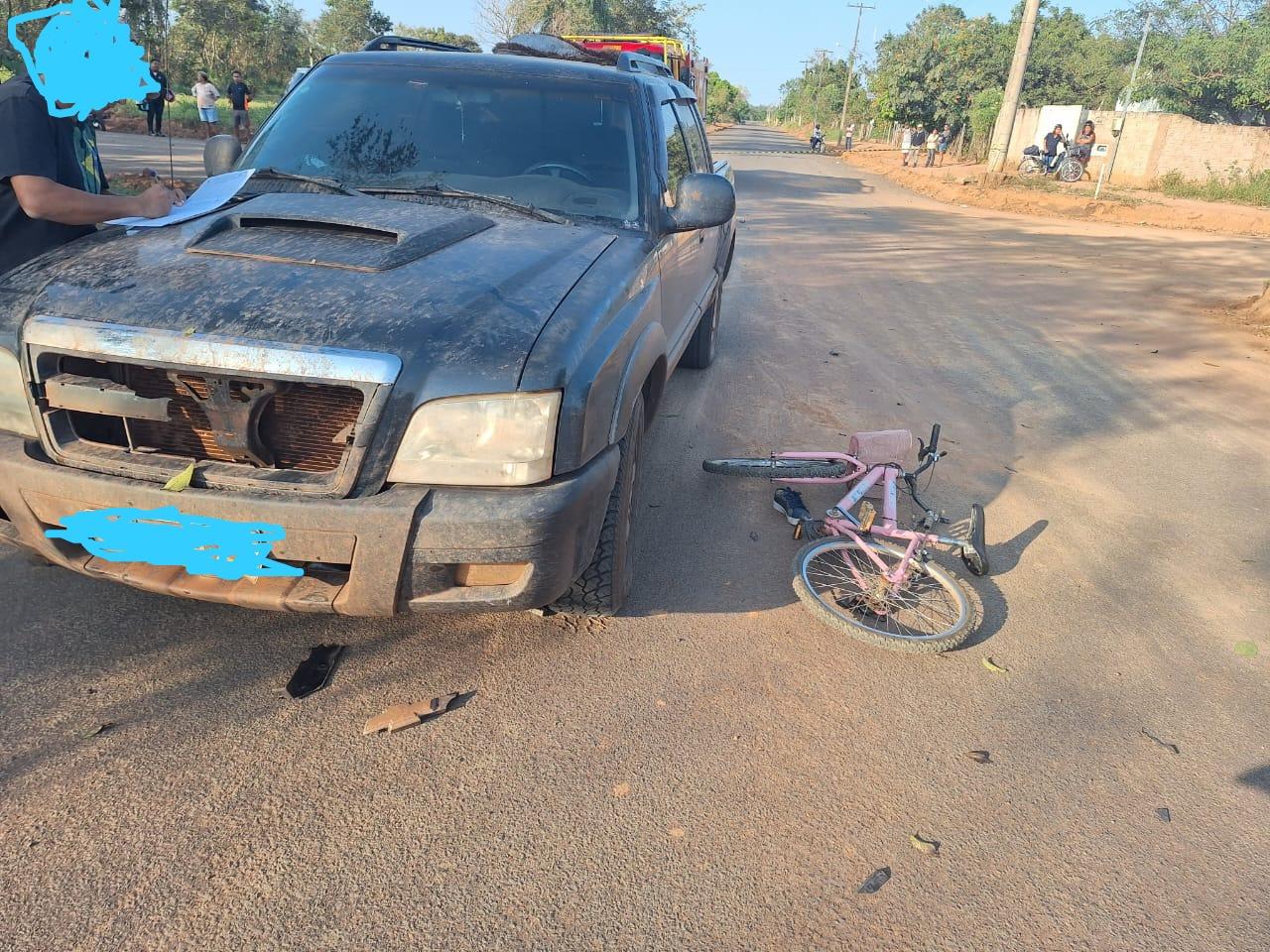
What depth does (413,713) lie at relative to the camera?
2463 millimetres

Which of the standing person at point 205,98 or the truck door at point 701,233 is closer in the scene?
the truck door at point 701,233

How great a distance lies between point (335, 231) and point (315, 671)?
54.5 inches

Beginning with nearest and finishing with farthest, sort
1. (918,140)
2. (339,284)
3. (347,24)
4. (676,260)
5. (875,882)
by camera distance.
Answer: (875,882) < (339,284) < (676,260) < (918,140) < (347,24)

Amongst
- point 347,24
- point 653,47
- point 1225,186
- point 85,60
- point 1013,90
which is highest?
point 347,24

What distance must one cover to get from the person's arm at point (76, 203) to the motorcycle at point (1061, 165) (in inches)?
1072

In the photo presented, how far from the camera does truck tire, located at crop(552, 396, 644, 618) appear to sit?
267cm

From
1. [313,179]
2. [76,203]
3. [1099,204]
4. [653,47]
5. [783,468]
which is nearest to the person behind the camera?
[76,203]

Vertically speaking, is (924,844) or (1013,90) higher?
(1013,90)

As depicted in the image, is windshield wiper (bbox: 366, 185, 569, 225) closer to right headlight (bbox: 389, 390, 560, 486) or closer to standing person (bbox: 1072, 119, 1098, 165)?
right headlight (bbox: 389, 390, 560, 486)

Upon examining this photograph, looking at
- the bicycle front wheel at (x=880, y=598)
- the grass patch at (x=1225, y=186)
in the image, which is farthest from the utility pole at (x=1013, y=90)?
the bicycle front wheel at (x=880, y=598)

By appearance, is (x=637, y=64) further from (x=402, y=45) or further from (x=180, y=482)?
(x=180, y=482)

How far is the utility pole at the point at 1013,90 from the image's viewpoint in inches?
837

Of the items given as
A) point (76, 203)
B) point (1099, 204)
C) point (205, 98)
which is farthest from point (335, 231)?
point (1099, 204)

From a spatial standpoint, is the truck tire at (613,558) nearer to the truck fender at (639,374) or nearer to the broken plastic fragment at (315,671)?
the truck fender at (639,374)
